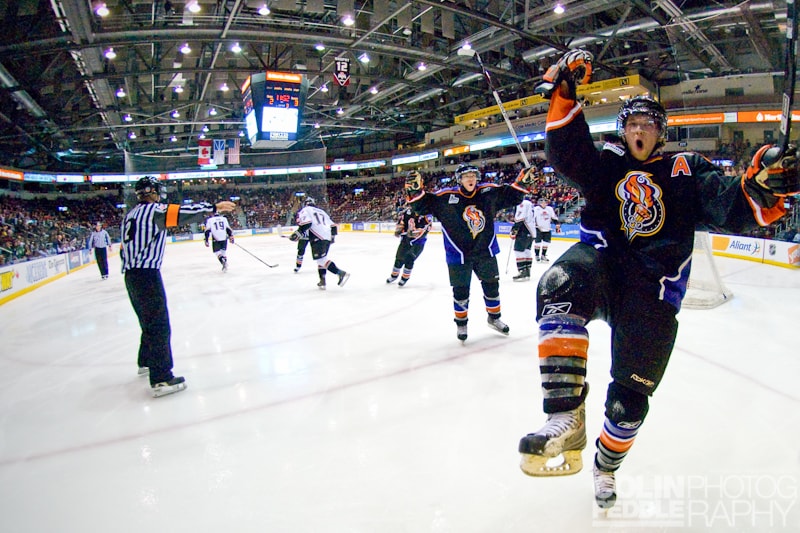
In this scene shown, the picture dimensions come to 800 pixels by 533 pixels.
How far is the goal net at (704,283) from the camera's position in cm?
582

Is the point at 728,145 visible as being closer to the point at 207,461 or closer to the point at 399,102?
the point at 399,102

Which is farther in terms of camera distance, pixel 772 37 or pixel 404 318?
pixel 772 37

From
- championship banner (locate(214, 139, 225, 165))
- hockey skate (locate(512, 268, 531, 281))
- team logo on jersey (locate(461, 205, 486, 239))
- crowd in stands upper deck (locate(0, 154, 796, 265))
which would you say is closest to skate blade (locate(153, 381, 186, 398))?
team logo on jersey (locate(461, 205, 486, 239))

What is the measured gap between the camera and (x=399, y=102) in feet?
83.1

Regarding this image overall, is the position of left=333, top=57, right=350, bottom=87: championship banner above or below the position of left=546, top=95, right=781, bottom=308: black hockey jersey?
above

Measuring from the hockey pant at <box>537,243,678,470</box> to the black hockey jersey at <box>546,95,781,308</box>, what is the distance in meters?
0.06

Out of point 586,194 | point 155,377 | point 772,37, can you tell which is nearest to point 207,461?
point 155,377

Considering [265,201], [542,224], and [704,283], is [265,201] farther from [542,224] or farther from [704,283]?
[704,283]

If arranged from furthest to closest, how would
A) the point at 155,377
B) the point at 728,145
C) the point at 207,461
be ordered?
the point at 728,145
the point at 155,377
the point at 207,461

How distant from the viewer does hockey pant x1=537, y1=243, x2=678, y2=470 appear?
62.7 inches

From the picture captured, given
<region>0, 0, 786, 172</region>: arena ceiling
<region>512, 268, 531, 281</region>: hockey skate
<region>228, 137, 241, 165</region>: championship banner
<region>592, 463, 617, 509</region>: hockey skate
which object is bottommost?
<region>592, 463, 617, 509</region>: hockey skate

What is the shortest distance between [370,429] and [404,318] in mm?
3004

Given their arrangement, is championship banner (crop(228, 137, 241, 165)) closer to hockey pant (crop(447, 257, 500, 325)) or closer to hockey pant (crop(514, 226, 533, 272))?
hockey pant (crop(514, 226, 533, 272))

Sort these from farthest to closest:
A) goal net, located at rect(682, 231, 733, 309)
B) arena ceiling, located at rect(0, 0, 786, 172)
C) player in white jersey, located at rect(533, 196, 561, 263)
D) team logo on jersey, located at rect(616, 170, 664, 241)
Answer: arena ceiling, located at rect(0, 0, 786, 172)
player in white jersey, located at rect(533, 196, 561, 263)
goal net, located at rect(682, 231, 733, 309)
team logo on jersey, located at rect(616, 170, 664, 241)
